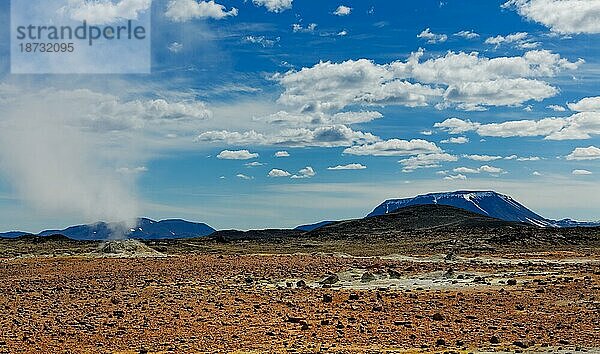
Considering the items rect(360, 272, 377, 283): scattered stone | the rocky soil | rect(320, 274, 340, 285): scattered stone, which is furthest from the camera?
rect(360, 272, 377, 283): scattered stone

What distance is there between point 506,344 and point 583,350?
6.89 ft

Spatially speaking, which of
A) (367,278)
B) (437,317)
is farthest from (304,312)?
(367,278)

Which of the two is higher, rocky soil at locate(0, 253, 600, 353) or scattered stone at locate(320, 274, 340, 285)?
scattered stone at locate(320, 274, 340, 285)

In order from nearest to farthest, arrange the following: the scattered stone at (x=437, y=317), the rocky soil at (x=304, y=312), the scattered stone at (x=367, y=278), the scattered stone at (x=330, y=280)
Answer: the rocky soil at (x=304, y=312), the scattered stone at (x=437, y=317), the scattered stone at (x=330, y=280), the scattered stone at (x=367, y=278)

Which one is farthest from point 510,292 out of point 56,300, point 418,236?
point 418,236

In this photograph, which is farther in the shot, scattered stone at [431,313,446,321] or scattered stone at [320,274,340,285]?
scattered stone at [320,274,340,285]

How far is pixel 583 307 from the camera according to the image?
25062 millimetres

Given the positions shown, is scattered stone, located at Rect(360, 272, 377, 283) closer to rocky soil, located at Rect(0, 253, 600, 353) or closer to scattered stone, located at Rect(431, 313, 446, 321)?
rocky soil, located at Rect(0, 253, 600, 353)

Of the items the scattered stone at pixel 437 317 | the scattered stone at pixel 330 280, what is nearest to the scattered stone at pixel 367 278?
the scattered stone at pixel 330 280

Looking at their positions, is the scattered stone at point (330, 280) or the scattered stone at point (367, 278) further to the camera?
the scattered stone at point (367, 278)

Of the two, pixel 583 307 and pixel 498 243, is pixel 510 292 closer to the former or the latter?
pixel 583 307

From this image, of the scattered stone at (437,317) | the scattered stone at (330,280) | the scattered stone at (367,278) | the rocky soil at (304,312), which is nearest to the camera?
the rocky soil at (304,312)

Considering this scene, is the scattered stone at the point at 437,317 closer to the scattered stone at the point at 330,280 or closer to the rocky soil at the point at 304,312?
the rocky soil at the point at 304,312

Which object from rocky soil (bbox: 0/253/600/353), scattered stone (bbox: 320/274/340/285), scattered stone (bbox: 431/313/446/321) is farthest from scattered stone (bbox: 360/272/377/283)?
scattered stone (bbox: 431/313/446/321)
